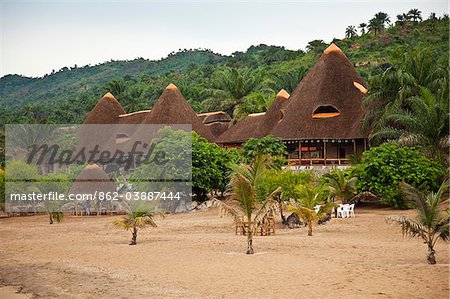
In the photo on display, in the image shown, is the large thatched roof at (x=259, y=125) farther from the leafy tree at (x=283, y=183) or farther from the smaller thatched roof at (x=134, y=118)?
the leafy tree at (x=283, y=183)

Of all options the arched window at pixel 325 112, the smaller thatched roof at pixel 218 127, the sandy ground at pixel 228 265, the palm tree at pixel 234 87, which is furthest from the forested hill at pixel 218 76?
the sandy ground at pixel 228 265

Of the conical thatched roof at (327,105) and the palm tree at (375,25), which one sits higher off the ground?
the palm tree at (375,25)

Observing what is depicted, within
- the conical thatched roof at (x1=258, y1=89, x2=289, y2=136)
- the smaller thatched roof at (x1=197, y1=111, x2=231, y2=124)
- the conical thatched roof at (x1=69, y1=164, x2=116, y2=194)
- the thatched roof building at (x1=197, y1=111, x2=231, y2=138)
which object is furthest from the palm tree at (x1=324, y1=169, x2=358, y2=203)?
the smaller thatched roof at (x1=197, y1=111, x2=231, y2=124)

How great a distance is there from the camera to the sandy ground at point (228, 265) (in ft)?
36.5

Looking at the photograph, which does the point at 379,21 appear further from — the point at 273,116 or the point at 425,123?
the point at 425,123

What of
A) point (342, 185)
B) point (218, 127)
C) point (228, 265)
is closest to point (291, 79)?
point (218, 127)

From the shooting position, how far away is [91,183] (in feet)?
104

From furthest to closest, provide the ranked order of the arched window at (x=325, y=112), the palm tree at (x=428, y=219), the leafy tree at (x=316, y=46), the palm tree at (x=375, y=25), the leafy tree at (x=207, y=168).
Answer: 1. the palm tree at (x=375, y=25)
2. the leafy tree at (x=316, y=46)
3. the arched window at (x=325, y=112)
4. the leafy tree at (x=207, y=168)
5. the palm tree at (x=428, y=219)

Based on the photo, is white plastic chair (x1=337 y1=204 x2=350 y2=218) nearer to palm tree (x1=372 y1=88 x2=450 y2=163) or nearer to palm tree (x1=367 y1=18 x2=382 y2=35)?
palm tree (x1=372 y1=88 x2=450 y2=163)

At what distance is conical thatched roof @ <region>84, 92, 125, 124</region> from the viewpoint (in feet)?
148

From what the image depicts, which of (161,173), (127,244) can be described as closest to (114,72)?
(161,173)

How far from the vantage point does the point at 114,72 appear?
132625 mm

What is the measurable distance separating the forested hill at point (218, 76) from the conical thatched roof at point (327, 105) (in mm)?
2557

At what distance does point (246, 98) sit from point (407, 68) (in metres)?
21.0
